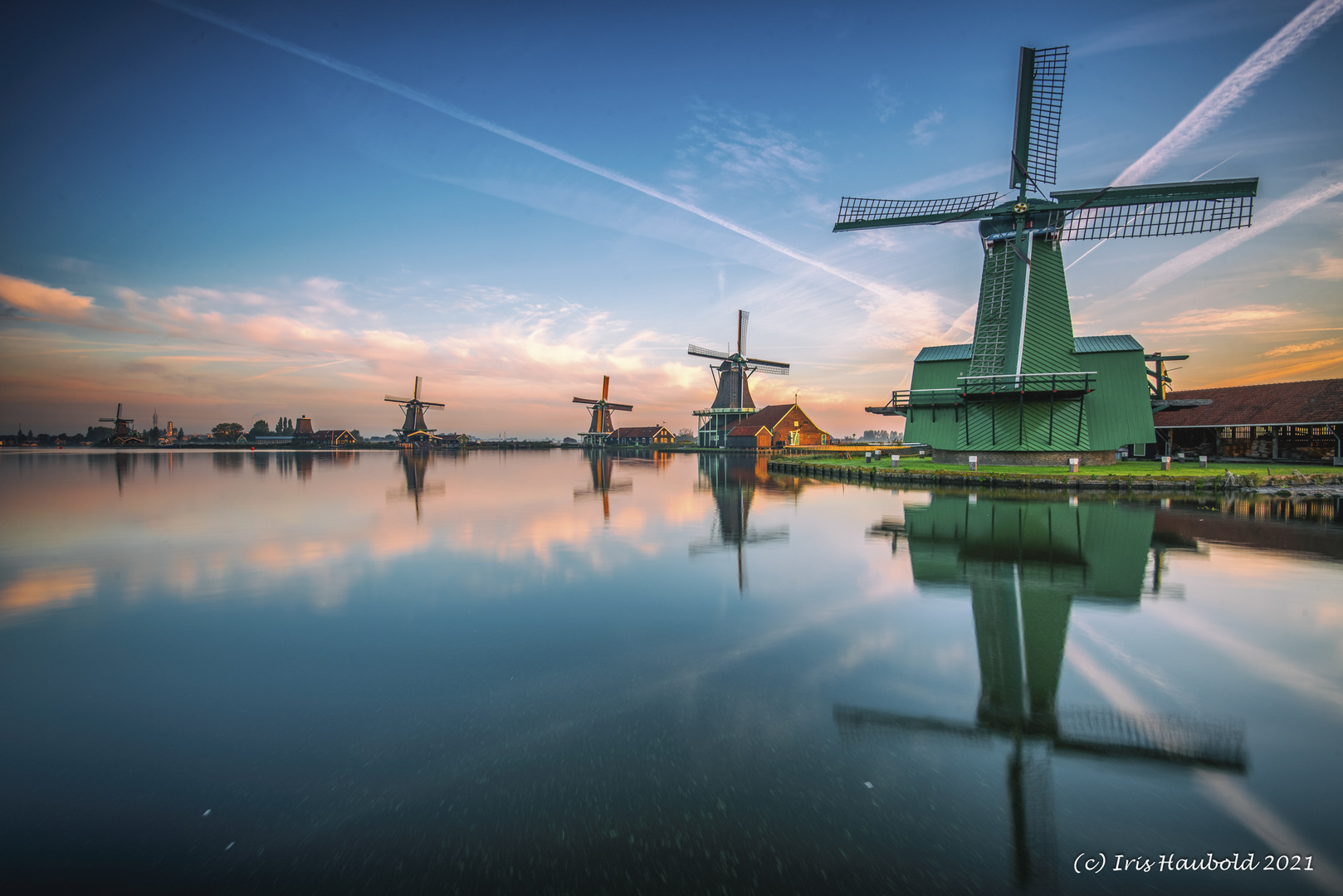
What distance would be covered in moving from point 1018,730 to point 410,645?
595cm

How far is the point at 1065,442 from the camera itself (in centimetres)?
2558

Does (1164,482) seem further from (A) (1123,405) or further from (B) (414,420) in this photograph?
(B) (414,420)

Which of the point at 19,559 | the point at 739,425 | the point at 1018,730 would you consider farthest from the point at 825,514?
the point at 739,425

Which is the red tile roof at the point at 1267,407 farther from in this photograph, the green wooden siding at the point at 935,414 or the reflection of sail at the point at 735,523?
the reflection of sail at the point at 735,523

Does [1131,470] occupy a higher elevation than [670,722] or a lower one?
higher

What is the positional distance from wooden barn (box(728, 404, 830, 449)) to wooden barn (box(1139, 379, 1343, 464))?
3889cm

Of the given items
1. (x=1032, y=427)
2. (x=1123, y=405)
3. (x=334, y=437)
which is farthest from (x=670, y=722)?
(x=334, y=437)

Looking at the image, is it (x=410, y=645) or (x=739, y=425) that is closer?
(x=410, y=645)

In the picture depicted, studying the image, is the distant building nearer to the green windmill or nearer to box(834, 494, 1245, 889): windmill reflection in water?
the green windmill

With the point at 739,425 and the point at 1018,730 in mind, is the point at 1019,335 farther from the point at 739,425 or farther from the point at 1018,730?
the point at 739,425

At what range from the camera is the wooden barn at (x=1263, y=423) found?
27.9m

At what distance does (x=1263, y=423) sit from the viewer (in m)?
29.7

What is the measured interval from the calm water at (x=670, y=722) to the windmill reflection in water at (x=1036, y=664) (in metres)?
0.04

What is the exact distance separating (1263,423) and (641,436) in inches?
3284
